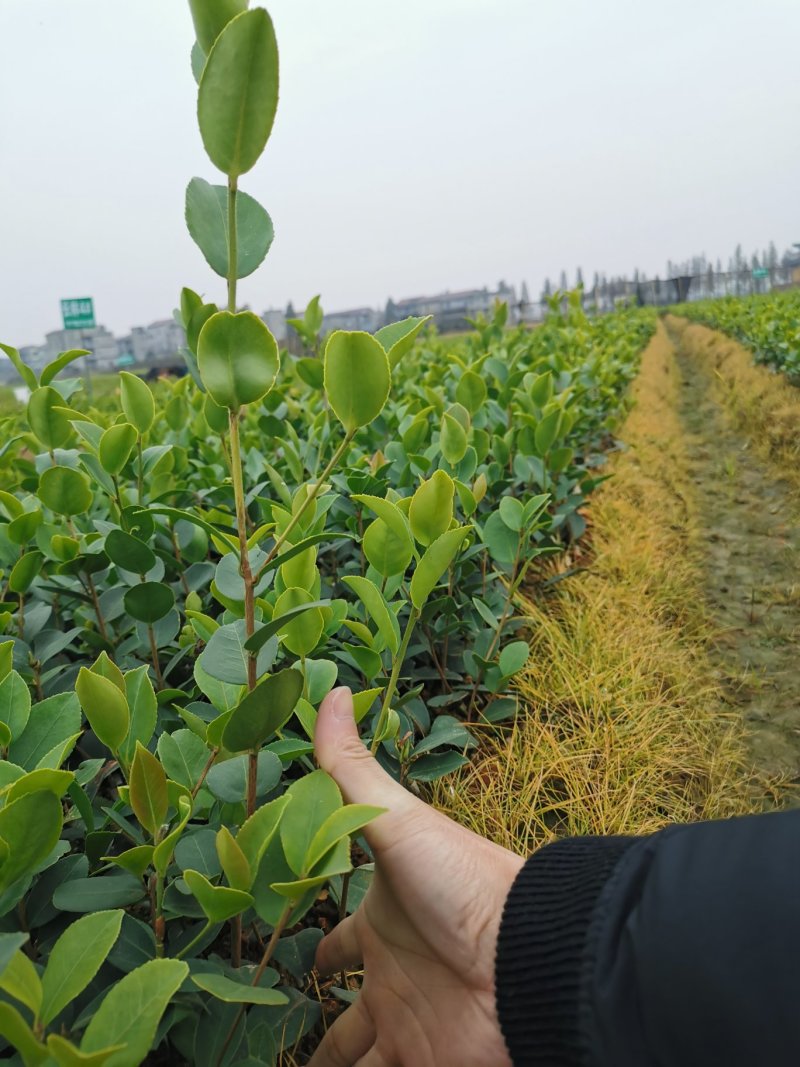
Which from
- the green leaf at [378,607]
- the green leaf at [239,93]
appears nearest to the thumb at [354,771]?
the green leaf at [378,607]

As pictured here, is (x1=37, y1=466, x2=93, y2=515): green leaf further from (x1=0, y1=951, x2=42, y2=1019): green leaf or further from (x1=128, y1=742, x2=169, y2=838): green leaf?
(x1=0, y1=951, x2=42, y2=1019): green leaf

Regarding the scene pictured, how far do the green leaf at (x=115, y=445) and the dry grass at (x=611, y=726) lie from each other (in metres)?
1.02

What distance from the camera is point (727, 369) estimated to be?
440 inches

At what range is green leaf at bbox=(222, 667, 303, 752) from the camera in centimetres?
71

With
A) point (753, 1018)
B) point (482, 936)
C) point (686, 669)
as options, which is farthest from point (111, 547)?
point (686, 669)

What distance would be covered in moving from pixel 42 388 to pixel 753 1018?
137 cm

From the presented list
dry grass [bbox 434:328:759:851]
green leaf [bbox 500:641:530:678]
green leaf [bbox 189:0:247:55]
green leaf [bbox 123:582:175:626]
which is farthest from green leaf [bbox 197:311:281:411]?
dry grass [bbox 434:328:759:851]

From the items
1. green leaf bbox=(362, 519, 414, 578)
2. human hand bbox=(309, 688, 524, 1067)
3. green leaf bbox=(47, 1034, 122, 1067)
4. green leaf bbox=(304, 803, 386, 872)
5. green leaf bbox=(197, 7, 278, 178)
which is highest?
green leaf bbox=(197, 7, 278, 178)

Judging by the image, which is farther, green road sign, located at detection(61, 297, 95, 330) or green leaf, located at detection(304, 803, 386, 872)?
green road sign, located at detection(61, 297, 95, 330)

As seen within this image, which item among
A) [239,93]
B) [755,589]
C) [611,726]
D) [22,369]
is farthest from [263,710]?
[755,589]

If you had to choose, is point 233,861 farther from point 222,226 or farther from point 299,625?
point 222,226

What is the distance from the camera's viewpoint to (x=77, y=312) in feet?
28.5

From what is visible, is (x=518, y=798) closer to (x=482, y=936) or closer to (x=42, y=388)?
(x=482, y=936)

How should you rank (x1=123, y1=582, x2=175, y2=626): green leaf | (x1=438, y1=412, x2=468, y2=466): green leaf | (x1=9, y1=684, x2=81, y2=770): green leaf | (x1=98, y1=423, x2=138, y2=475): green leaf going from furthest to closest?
1. (x1=438, y1=412, x2=468, y2=466): green leaf
2. (x1=98, y1=423, x2=138, y2=475): green leaf
3. (x1=123, y1=582, x2=175, y2=626): green leaf
4. (x1=9, y1=684, x2=81, y2=770): green leaf
